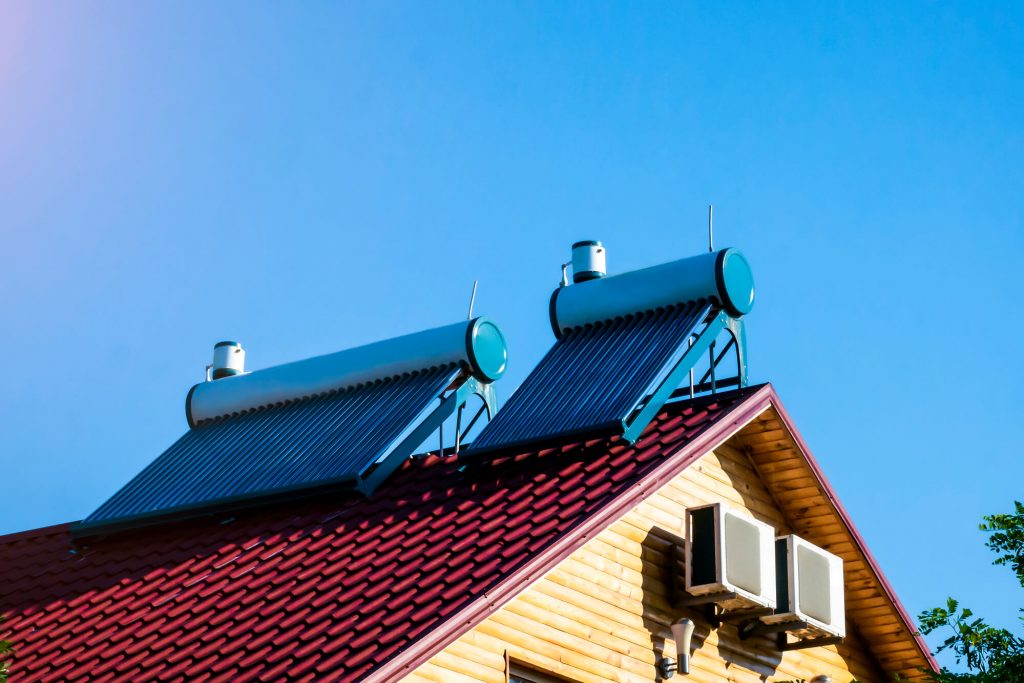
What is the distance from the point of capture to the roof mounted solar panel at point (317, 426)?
1941cm

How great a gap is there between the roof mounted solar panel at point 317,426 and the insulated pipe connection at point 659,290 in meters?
1.02

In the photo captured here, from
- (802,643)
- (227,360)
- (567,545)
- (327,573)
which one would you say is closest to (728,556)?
(802,643)

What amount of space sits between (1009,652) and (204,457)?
1028 cm

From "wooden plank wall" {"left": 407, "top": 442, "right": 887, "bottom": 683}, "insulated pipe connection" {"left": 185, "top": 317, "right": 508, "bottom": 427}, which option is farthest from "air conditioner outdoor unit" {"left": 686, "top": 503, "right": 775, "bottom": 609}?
"insulated pipe connection" {"left": 185, "top": 317, "right": 508, "bottom": 427}

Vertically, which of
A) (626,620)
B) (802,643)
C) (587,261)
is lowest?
(626,620)

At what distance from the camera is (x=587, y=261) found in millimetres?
21109

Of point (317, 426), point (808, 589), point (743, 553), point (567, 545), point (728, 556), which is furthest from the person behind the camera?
point (317, 426)

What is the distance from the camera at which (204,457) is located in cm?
2161

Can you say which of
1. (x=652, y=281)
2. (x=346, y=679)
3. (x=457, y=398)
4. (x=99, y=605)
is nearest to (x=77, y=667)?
(x=99, y=605)

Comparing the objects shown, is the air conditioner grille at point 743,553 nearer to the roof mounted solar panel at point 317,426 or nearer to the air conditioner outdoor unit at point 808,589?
the air conditioner outdoor unit at point 808,589

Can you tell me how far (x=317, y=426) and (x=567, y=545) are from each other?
5629mm

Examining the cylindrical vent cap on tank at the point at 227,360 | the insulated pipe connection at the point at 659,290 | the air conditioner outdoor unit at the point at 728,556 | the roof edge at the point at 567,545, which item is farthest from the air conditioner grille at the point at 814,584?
the cylindrical vent cap on tank at the point at 227,360

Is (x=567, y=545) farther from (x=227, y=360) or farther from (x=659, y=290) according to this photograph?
(x=227, y=360)

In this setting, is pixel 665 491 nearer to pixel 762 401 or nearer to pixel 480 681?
pixel 762 401
